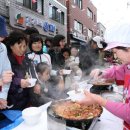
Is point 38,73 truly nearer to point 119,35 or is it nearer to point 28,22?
point 119,35

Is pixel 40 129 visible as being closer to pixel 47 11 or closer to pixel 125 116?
pixel 125 116

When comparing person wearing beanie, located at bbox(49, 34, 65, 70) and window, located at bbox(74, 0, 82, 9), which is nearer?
person wearing beanie, located at bbox(49, 34, 65, 70)

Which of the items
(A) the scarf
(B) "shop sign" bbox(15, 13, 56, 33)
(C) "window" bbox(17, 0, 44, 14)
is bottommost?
(A) the scarf

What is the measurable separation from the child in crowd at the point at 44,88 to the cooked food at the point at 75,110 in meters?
1.17

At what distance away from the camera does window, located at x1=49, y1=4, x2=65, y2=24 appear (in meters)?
12.8

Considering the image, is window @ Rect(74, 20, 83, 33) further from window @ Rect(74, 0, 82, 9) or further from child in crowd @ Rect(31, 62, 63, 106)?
child in crowd @ Rect(31, 62, 63, 106)

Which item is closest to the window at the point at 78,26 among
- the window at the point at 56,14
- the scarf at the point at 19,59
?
the window at the point at 56,14

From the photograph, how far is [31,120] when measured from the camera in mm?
1716

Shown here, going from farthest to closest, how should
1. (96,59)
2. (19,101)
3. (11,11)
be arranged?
(11,11), (96,59), (19,101)

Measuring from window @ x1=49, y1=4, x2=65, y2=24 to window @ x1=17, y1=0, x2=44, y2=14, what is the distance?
1167 millimetres

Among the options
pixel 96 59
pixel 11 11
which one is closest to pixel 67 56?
pixel 96 59

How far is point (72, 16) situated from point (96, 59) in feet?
39.3

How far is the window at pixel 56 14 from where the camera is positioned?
1276cm

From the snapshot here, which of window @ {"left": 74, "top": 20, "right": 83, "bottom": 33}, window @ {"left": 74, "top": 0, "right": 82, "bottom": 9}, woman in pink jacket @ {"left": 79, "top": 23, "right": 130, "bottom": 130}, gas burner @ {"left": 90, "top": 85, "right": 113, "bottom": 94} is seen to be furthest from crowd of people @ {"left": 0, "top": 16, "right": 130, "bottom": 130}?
window @ {"left": 74, "top": 0, "right": 82, "bottom": 9}
